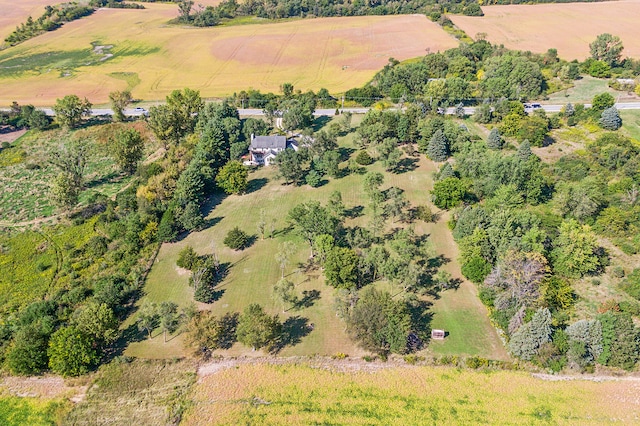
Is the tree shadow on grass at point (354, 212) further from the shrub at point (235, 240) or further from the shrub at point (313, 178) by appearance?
the shrub at point (235, 240)

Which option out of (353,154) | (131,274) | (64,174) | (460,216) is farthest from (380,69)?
(131,274)

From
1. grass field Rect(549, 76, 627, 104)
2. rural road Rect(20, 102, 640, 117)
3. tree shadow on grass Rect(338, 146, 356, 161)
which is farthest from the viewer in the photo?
grass field Rect(549, 76, 627, 104)

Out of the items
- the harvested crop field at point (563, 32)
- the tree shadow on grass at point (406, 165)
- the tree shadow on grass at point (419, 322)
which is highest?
the harvested crop field at point (563, 32)

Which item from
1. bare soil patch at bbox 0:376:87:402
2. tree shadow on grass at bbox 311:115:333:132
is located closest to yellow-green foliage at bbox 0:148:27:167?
bare soil patch at bbox 0:376:87:402

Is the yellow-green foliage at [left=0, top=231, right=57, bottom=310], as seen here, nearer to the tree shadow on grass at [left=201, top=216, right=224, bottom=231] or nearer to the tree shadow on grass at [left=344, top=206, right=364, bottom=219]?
the tree shadow on grass at [left=201, top=216, right=224, bottom=231]

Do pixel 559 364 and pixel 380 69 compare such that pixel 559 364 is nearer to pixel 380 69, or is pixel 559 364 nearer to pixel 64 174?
pixel 64 174

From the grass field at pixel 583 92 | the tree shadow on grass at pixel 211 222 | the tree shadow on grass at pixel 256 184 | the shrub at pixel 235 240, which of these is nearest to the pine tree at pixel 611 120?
the grass field at pixel 583 92
